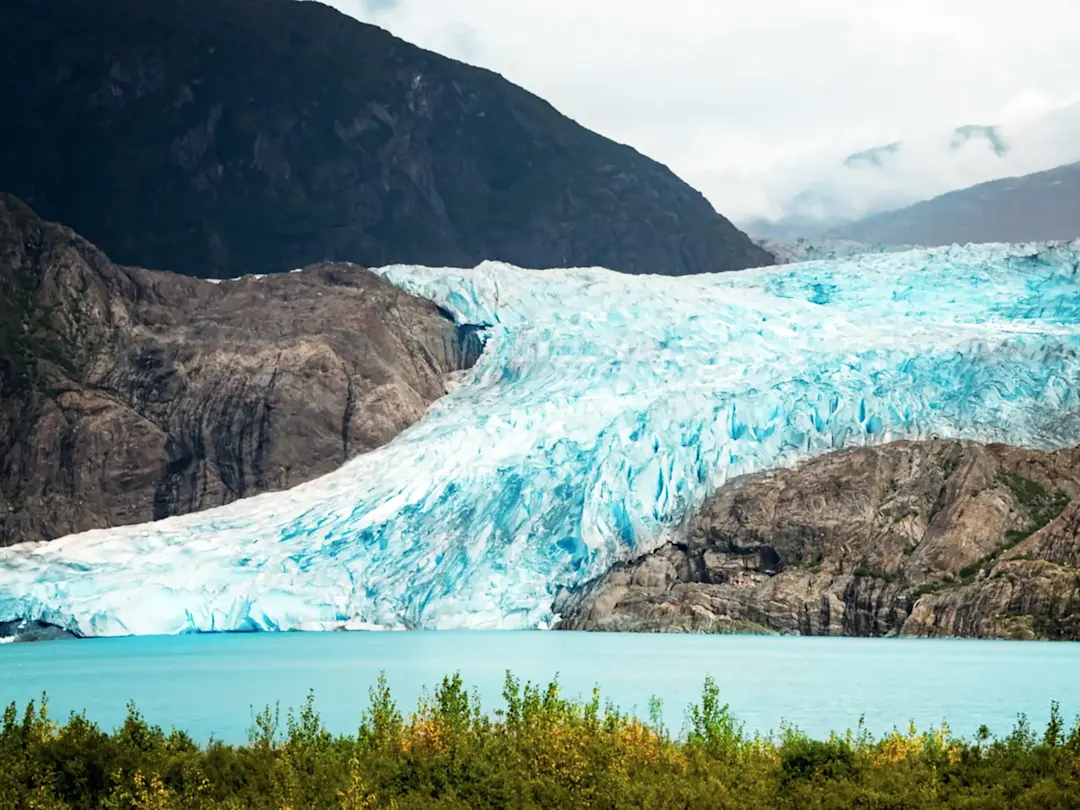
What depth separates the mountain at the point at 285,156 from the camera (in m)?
101

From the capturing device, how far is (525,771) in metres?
14.3

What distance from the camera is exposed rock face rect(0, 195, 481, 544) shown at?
64.7 metres

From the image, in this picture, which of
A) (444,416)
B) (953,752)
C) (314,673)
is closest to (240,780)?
(953,752)

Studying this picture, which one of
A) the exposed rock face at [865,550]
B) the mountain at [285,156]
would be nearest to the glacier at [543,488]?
the exposed rock face at [865,550]

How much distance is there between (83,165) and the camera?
332ft

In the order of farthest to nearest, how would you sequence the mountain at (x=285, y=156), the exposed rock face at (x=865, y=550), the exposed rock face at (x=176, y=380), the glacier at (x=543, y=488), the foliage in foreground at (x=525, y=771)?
the mountain at (x=285, y=156), the exposed rock face at (x=176, y=380), the glacier at (x=543, y=488), the exposed rock face at (x=865, y=550), the foliage in foreground at (x=525, y=771)

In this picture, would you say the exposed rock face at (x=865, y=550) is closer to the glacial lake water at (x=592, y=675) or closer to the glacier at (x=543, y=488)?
the glacier at (x=543, y=488)

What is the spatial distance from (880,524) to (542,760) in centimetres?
3431

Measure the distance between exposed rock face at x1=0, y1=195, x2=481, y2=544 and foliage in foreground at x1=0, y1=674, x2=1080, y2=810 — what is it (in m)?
49.4

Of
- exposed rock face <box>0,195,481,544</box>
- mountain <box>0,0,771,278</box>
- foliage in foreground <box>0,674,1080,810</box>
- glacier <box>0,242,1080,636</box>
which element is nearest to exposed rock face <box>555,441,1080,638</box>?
glacier <box>0,242,1080,636</box>

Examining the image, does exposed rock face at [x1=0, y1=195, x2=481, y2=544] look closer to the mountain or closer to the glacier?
the glacier

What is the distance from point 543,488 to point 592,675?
63.2 ft

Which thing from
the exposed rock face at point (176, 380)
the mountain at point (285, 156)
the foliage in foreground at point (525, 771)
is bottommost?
the foliage in foreground at point (525, 771)

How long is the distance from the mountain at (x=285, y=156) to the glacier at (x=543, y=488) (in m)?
48.7
